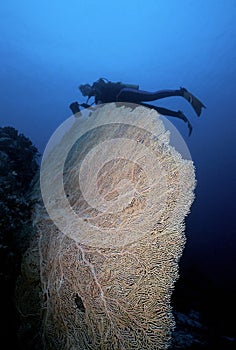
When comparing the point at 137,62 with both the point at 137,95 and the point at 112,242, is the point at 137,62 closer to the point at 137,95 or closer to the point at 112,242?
the point at 137,95

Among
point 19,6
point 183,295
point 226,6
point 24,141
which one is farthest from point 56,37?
point 183,295

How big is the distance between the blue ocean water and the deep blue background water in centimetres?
12

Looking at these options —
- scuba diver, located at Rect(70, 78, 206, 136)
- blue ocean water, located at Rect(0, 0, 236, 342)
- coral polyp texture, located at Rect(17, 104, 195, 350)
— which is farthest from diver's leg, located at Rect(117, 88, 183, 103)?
blue ocean water, located at Rect(0, 0, 236, 342)

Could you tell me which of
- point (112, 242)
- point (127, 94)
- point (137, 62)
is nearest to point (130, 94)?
point (127, 94)

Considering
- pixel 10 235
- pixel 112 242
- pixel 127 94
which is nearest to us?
pixel 112 242

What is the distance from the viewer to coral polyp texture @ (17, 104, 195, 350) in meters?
2.26

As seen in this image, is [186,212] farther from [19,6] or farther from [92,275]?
[19,6]

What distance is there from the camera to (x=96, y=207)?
2.77 metres

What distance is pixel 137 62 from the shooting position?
3619cm

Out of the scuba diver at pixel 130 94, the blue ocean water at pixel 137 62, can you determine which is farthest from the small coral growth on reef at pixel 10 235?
the blue ocean water at pixel 137 62

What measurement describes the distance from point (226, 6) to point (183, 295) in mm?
29129

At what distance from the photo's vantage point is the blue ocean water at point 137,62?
90.1ft

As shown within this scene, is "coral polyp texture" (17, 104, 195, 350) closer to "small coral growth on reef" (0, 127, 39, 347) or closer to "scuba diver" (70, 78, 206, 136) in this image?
"small coral growth on reef" (0, 127, 39, 347)

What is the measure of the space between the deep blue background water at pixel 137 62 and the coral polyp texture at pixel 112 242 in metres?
20.9
